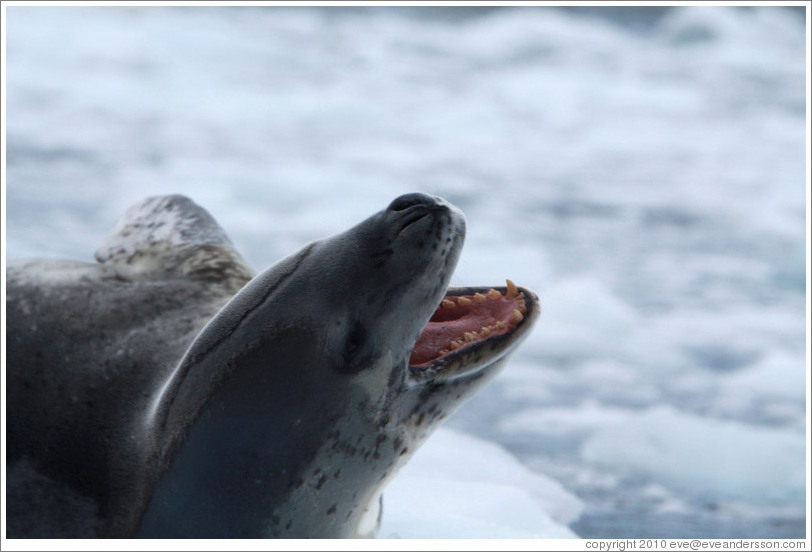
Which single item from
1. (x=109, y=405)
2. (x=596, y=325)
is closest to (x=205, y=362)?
(x=109, y=405)

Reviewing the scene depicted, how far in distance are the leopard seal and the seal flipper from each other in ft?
1.15

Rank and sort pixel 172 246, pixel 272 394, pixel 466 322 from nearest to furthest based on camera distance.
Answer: pixel 272 394
pixel 466 322
pixel 172 246

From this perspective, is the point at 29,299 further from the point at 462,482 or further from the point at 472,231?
the point at 472,231

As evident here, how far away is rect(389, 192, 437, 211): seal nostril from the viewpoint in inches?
66.5

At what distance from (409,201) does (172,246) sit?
88 centimetres

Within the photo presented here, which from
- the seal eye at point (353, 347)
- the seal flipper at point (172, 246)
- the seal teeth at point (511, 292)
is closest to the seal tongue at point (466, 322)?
the seal teeth at point (511, 292)

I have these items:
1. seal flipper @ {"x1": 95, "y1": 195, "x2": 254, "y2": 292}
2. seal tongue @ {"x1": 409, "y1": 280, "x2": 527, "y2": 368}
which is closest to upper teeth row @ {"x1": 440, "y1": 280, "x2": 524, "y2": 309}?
seal tongue @ {"x1": 409, "y1": 280, "x2": 527, "y2": 368}

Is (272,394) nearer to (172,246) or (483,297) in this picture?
(483,297)

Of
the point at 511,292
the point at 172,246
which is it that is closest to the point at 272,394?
the point at 511,292

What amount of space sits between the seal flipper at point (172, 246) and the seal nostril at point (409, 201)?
0.62 metres

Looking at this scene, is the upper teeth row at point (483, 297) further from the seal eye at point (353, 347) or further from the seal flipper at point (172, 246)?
the seal flipper at point (172, 246)

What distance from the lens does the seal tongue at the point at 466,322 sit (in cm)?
178

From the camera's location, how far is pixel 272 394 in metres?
1.61

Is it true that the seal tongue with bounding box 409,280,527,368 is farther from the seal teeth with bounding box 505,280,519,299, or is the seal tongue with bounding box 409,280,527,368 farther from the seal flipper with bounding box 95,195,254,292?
the seal flipper with bounding box 95,195,254,292
